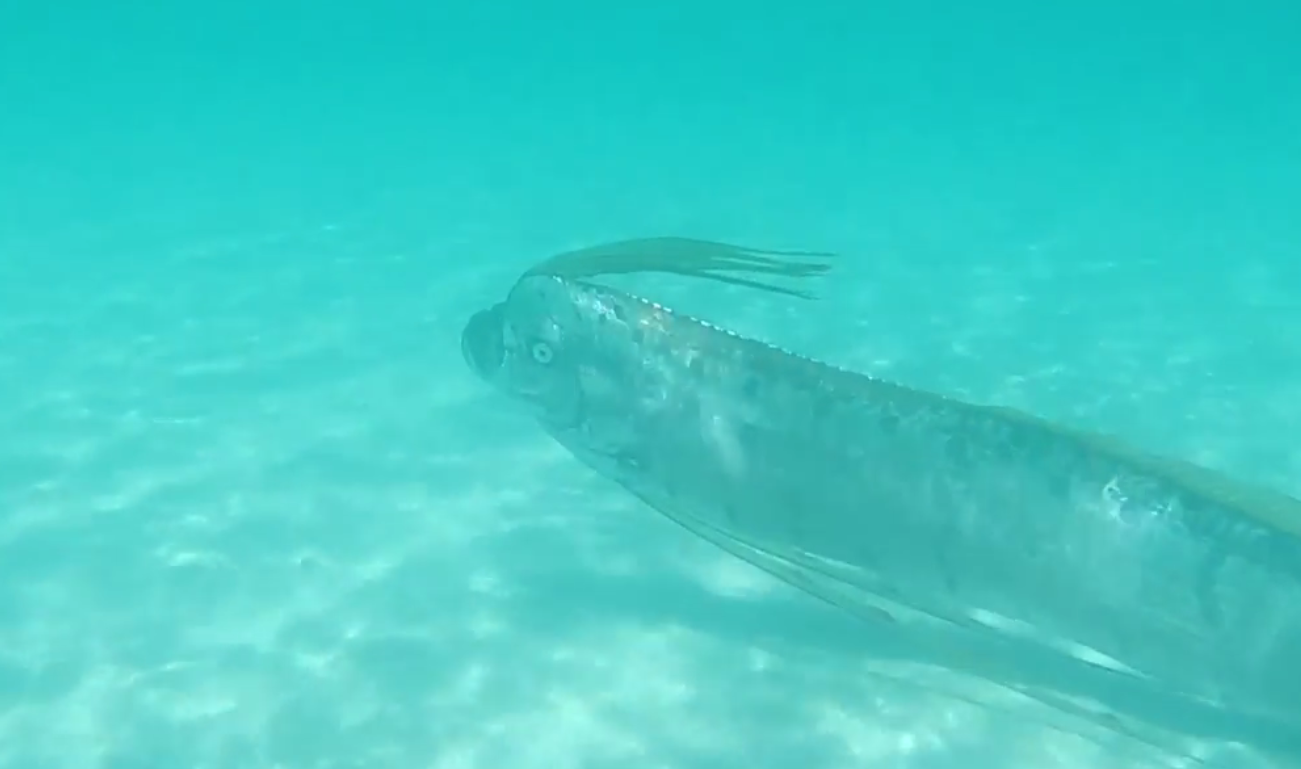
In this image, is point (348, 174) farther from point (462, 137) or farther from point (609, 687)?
point (609, 687)

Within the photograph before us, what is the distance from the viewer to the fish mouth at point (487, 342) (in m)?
5.44

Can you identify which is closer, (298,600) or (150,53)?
(298,600)

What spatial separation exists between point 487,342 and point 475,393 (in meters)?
4.35

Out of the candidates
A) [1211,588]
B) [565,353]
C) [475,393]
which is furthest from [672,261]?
[475,393]

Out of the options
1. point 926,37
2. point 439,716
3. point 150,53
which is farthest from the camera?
point 926,37

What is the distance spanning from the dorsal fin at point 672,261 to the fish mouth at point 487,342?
0.30m

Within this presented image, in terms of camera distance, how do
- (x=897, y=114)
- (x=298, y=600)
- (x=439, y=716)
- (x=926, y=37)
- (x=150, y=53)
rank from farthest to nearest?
(x=926, y=37) < (x=150, y=53) < (x=897, y=114) < (x=298, y=600) < (x=439, y=716)

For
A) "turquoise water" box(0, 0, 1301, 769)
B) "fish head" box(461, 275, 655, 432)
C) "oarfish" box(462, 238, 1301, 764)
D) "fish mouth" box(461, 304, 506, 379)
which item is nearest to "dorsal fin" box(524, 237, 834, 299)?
"oarfish" box(462, 238, 1301, 764)

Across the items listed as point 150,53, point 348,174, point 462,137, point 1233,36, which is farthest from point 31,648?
point 1233,36

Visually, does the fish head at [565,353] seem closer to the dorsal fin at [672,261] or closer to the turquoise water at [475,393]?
the dorsal fin at [672,261]

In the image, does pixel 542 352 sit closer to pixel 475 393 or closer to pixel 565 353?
pixel 565 353

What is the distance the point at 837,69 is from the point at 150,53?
37090 mm

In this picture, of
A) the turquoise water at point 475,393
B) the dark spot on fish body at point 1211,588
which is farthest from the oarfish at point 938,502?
the turquoise water at point 475,393

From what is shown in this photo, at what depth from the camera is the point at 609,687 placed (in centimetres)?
539
